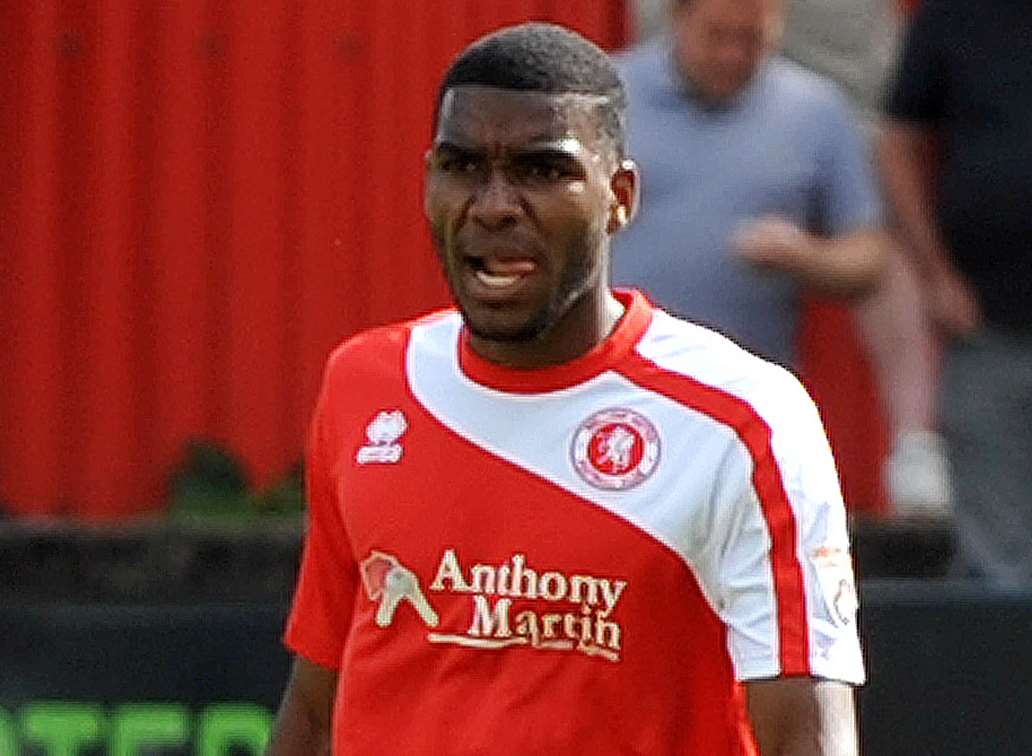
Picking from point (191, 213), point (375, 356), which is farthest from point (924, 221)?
point (375, 356)

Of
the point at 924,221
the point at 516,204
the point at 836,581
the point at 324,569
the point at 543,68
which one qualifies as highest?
the point at 543,68

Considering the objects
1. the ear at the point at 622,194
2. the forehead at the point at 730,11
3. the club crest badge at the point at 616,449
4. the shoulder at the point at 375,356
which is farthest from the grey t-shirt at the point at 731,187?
the club crest badge at the point at 616,449

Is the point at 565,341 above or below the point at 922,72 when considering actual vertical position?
above

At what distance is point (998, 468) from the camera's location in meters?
6.98

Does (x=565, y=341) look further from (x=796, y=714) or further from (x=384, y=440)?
(x=796, y=714)

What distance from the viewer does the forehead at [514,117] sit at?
4.24 meters

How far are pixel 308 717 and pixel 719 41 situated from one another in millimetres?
2713

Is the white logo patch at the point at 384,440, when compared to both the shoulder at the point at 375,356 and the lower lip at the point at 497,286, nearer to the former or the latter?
the shoulder at the point at 375,356

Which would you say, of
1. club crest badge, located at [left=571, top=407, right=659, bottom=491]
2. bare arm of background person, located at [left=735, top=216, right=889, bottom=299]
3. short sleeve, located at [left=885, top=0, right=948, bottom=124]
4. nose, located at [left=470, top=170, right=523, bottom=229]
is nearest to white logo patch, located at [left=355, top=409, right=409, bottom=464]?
club crest badge, located at [left=571, top=407, right=659, bottom=491]

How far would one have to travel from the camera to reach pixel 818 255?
7137 millimetres

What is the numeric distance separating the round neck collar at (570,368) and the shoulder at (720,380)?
2cm

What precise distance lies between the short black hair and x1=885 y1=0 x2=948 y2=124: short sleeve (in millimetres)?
2742

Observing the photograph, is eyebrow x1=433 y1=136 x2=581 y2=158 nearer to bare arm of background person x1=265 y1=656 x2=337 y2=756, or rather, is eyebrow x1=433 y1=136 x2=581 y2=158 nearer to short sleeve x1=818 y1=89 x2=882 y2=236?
bare arm of background person x1=265 y1=656 x2=337 y2=756

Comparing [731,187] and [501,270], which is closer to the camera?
[501,270]
